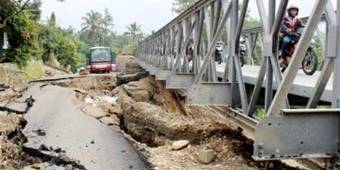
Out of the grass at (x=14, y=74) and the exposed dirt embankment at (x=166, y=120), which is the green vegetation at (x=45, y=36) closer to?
the grass at (x=14, y=74)

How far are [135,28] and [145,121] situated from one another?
78.3 m

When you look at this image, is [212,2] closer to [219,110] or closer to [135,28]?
[219,110]

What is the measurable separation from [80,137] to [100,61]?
2845cm

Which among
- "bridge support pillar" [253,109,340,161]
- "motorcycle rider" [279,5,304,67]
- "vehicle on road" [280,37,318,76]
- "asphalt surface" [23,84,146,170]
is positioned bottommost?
"asphalt surface" [23,84,146,170]

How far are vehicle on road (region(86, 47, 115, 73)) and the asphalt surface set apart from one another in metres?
22.8


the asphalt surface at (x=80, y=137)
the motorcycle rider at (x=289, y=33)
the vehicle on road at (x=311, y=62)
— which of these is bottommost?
the asphalt surface at (x=80, y=137)

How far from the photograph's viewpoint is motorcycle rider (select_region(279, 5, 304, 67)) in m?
7.39

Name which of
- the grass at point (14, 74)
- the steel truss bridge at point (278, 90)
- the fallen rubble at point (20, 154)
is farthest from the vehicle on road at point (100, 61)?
the steel truss bridge at point (278, 90)

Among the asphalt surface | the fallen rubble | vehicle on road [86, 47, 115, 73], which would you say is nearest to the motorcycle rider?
the asphalt surface

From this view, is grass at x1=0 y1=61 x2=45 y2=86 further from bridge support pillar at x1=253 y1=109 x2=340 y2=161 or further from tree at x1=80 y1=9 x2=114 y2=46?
tree at x1=80 y1=9 x2=114 y2=46

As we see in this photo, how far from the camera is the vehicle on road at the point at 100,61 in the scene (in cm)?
3706

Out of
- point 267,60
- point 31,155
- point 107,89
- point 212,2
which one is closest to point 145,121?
point 31,155

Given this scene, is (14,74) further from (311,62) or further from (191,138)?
(311,62)

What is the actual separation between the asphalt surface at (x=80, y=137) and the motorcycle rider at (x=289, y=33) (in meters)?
2.59
